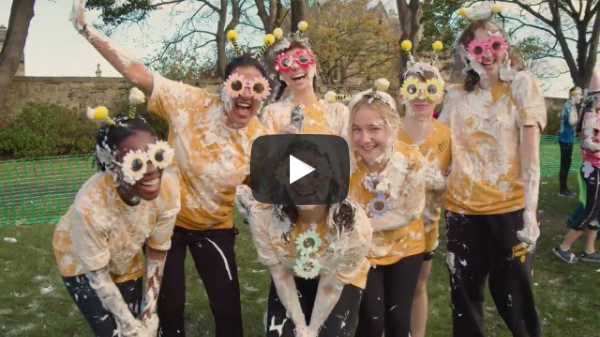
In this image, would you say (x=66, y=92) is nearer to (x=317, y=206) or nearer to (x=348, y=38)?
(x=317, y=206)

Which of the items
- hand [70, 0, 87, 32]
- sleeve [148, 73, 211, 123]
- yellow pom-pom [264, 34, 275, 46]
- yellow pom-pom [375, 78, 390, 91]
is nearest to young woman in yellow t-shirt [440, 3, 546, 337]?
yellow pom-pom [375, 78, 390, 91]

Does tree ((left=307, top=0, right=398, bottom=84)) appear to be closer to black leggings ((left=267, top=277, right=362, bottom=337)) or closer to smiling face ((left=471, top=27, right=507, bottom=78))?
smiling face ((left=471, top=27, right=507, bottom=78))

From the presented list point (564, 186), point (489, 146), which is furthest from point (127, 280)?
point (564, 186)

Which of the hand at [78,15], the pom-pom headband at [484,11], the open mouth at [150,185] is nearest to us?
the open mouth at [150,185]

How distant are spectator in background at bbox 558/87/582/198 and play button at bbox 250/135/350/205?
7.06 meters

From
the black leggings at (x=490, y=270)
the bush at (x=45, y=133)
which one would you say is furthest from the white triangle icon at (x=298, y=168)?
the bush at (x=45, y=133)

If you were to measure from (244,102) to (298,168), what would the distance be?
0.71m

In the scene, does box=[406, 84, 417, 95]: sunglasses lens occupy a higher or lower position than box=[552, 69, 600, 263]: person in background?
higher

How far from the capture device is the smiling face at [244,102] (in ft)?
9.32

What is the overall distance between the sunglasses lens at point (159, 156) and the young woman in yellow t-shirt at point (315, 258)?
0.52 meters

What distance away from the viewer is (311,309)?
8.92ft

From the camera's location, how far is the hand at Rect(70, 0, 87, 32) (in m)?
2.70

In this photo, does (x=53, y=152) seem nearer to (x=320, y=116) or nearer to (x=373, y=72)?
(x=320, y=116)

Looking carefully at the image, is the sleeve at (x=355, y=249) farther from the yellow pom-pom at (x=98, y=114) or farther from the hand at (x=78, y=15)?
the hand at (x=78, y=15)
